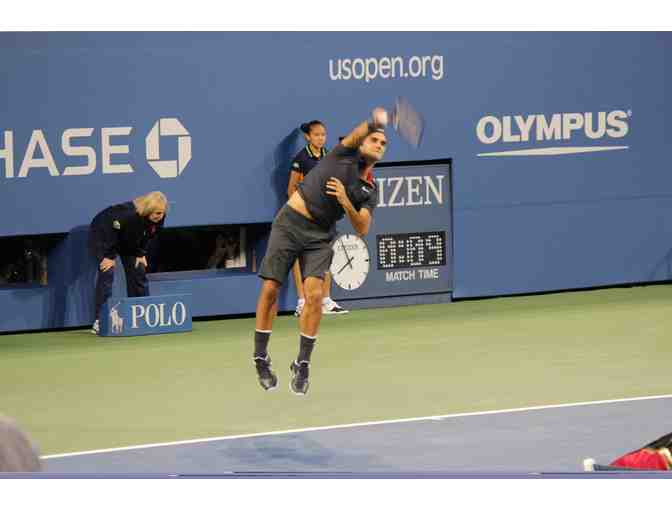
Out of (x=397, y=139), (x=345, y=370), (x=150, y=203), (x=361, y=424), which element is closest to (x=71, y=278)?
(x=150, y=203)

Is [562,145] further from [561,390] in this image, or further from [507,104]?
[561,390]

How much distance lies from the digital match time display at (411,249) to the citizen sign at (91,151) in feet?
8.67

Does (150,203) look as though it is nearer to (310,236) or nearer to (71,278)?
(71,278)

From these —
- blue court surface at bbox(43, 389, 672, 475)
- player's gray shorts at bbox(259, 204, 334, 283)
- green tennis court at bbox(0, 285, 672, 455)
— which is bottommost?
blue court surface at bbox(43, 389, 672, 475)

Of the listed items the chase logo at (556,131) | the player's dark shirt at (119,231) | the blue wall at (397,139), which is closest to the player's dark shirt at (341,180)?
the player's dark shirt at (119,231)

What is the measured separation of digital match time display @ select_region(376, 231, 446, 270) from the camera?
18438 millimetres

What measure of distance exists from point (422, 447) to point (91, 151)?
6720 millimetres

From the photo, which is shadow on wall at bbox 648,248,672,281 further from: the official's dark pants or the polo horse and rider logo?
the polo horse and rider logo

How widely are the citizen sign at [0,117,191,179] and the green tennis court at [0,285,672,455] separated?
1736 mm

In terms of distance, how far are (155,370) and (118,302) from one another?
5.88 ft

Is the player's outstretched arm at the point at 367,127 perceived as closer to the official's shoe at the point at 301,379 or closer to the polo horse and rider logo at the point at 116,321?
the official's shoe at the point at 301,379

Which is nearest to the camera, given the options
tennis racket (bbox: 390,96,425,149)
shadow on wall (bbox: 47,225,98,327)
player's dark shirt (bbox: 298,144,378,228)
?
tennis racket (bbox: 390,96,425,149)

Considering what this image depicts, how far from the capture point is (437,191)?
18625 mm

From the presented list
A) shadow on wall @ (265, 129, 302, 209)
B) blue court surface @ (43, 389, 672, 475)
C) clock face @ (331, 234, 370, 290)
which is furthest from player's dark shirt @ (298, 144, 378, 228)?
clock face @ (331, 234, 370, 290)
